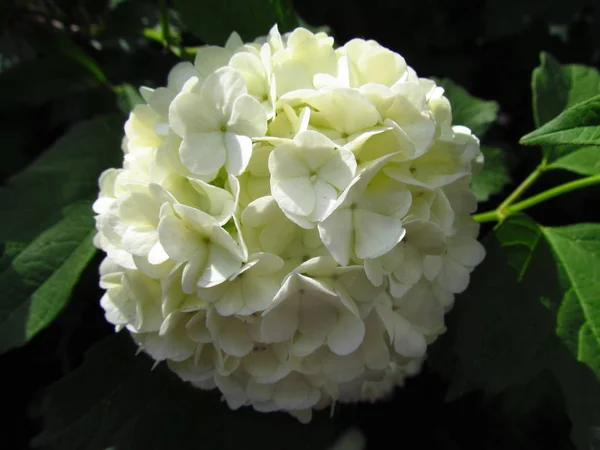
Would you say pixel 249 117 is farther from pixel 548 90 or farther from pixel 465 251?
pixel 548 90

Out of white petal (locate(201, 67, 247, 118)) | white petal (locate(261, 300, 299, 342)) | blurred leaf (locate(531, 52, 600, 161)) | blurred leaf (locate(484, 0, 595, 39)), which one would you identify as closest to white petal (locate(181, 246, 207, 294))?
white petal (locate(261, 300, 299, 342))

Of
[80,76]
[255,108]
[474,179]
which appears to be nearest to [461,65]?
[474,179]

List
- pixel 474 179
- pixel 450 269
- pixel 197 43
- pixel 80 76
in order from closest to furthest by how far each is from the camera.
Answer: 1. pixel 450 269
2. pixel 474 179
3. pixel 80 76
4. pixel 197 43

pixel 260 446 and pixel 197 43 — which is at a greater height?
pixel 197 43

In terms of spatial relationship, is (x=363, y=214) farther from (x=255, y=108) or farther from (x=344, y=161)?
(x=255, y=108)

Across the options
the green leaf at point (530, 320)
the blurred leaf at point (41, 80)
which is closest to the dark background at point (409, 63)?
the blurred leaf at point (41, 80)

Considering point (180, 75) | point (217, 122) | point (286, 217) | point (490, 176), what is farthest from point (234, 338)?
point (490, 176)
